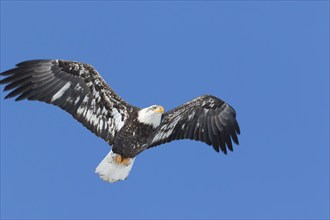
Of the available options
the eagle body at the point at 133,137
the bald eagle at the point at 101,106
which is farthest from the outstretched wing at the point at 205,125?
the eagle body at the point at 133,137

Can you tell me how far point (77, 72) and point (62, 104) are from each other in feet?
2.75

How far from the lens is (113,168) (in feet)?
67.1

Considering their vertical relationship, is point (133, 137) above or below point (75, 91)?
below

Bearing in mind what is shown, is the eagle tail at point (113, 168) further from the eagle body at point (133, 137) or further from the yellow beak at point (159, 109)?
the yellow beak at point (159, 109)

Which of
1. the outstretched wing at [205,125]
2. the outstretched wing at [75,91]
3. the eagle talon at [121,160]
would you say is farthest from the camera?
the outstretched wing at [205,125]

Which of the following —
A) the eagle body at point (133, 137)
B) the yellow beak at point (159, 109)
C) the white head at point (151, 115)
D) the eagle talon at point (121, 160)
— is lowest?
the eagle talon at point (121, 160)

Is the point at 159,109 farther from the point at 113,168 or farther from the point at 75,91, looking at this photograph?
the point at 75,91

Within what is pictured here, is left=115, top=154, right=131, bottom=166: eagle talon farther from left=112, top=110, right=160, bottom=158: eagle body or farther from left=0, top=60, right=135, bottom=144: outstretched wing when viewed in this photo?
left=0, top=60, right=135, bottom=144: outstretched wing

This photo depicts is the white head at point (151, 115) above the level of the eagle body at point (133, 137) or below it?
above

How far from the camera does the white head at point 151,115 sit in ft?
65.7

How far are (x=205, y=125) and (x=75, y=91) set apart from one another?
139 inches

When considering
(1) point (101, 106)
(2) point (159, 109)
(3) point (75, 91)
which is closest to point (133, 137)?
(2) point (159, 109)

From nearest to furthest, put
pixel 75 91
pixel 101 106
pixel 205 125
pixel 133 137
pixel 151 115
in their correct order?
pixel 151 115 < pixel 133 137 < pixel 75 91 < pixel 101 106 < pixel 205 125

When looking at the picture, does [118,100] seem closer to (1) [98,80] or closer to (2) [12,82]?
(1) [98,80]
